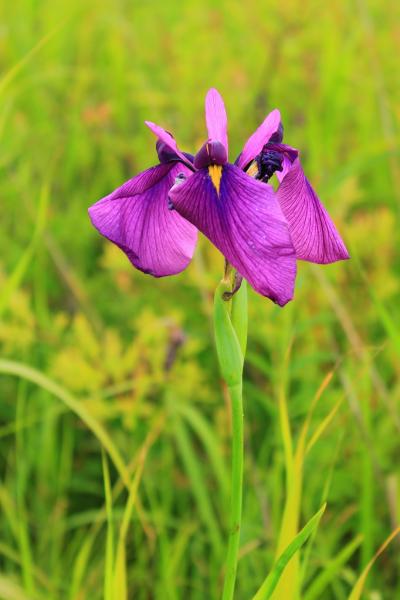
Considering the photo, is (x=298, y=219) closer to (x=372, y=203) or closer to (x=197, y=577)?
(x=197, y=577)

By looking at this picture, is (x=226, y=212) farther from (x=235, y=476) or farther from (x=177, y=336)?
(x=177, y=336)

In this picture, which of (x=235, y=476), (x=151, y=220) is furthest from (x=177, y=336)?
(x=235, y=476)

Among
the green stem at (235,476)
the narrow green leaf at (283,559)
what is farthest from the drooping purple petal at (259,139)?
the narrow green leaf at (283,559)

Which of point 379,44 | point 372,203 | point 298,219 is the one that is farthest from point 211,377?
point 379,44

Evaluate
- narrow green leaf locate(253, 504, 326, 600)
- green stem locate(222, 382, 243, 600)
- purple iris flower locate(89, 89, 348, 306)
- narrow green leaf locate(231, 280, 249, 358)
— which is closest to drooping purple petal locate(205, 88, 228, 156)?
purple iris flower locate(89, 89, 348, 306)

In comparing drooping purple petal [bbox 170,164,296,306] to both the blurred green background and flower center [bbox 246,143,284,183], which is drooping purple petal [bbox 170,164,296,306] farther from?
the blurred green background
